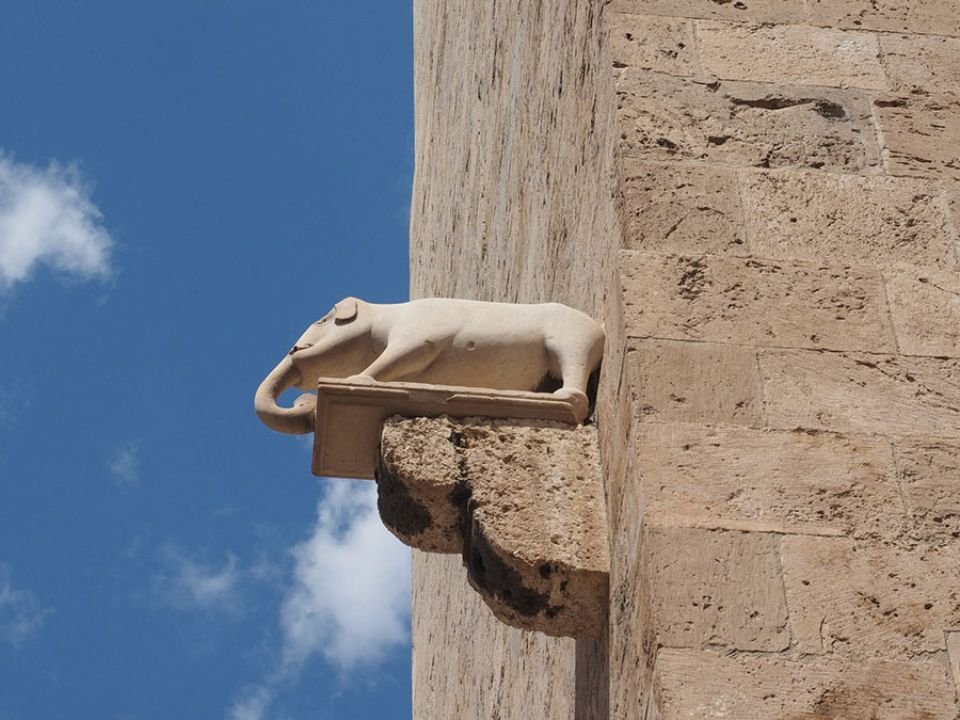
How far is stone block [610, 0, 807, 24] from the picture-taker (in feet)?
12.9

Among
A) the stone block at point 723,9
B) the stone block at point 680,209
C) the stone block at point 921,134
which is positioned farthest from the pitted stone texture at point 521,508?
the stone block at point 723,9

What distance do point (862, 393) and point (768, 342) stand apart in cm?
20

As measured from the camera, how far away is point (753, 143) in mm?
3699

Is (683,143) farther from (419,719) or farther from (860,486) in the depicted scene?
(419,719)

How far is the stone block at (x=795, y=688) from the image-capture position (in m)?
2.73

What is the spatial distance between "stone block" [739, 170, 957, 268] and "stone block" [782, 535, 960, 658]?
0.74 m

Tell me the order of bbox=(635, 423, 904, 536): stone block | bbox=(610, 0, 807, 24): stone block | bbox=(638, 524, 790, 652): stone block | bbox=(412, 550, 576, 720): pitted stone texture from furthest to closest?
bbox=(412, 550, 576, 720): pitted stone texture → bbox=(610, 0, 807, 24): stone block → bbox=(635, 423, 904, 536): stone block → bbox=(638, 524, 790, 652): stone block

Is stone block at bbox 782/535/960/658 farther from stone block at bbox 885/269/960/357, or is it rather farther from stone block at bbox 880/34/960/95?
stone block at bbox 880/34/960/95

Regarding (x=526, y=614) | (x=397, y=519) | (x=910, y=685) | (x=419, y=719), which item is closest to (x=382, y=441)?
(x=397, y=519)

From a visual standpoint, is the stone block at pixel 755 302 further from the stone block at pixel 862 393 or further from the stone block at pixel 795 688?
the stone block at pixel 795 688

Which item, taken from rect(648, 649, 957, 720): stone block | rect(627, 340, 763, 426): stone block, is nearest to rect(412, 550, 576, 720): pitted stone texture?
rect(627, 340, 763, 426): stone block

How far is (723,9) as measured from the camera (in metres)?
3.98

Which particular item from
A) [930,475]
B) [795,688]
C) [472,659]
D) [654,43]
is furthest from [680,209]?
[472,659]

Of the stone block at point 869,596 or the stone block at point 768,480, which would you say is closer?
the stone block at point 869,596
